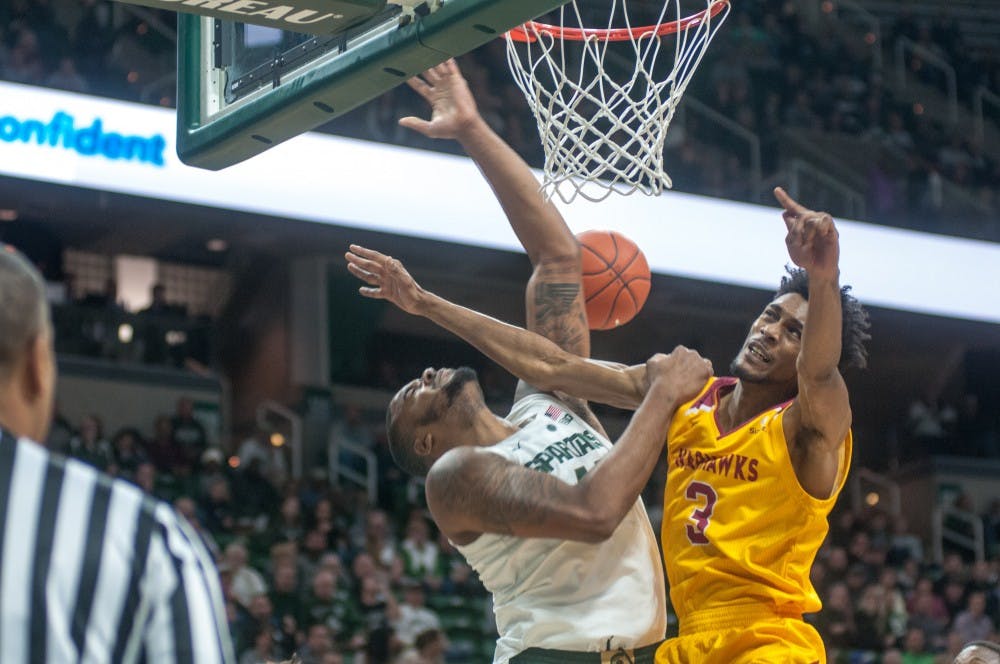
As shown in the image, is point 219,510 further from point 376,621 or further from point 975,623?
point 975,623

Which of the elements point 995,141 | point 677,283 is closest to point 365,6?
point 677,283

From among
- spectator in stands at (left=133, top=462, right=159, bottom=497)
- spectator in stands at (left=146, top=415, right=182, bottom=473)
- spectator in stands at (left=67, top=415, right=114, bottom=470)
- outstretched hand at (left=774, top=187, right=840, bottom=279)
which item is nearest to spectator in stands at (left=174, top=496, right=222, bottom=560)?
spectator in stands at (left=133, top=462, right=159, bottom=497)

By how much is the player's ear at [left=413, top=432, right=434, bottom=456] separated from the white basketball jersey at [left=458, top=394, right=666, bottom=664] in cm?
20

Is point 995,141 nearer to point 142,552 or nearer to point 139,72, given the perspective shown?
point 139,72

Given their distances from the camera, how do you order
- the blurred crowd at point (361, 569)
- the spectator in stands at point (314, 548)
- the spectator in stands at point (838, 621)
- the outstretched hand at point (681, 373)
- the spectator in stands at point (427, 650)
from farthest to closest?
the spectator in stands at point (838, 621) → the spectator in stands at point (314, 548) → the blurred crowd at point (361, 569) → the spectator in stands at point (427, 650) → the outstretched hand at point (681, 373)

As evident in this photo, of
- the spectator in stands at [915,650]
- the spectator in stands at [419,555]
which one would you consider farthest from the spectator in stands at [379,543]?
the spectator in stands at [915,650]

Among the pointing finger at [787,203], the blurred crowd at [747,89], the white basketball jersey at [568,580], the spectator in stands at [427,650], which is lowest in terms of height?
the spectator in stands at [427,650]

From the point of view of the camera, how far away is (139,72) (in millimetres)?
13305

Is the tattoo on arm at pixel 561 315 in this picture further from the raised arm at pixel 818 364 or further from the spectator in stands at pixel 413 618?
the spectator in stands at pixel 413 618

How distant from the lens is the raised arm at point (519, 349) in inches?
162

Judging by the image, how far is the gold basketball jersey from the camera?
3.86m

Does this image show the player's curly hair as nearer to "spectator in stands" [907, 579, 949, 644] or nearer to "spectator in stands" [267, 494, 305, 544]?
"spectator in stands" [267, 494, 305, 544]

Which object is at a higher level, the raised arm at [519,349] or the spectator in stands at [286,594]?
the raised arm at [519,349]

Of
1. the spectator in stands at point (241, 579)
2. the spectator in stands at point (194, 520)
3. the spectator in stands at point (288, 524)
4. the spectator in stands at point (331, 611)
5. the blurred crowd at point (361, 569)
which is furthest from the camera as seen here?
the spectator in stands at point (288, 524)
